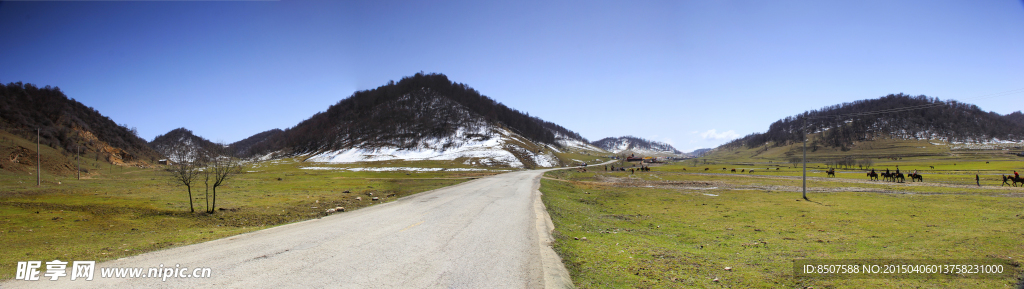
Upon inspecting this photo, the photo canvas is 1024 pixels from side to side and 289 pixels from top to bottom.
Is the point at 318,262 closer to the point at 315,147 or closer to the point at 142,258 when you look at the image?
the point at 142,258

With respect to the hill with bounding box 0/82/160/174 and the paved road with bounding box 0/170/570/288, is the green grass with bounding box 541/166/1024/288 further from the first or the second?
the hill with bounding box 0/82/160/174

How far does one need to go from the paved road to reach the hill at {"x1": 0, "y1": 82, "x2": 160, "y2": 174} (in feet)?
306

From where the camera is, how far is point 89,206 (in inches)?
827

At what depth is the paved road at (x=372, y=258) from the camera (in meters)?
7.90

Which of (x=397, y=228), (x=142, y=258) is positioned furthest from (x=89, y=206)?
(x=397, y=228)

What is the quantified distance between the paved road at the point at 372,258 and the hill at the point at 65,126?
306 feet

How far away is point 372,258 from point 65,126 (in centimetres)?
14483

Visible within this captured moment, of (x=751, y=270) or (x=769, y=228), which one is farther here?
(x=769, y=228)

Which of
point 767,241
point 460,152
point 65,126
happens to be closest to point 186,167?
point 767,241

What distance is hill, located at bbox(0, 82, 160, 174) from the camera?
77.5 meters

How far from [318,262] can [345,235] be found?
3.91m

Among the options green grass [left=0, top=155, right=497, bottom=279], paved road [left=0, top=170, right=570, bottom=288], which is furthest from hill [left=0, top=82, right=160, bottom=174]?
paved road [left=0, top=170, right=570, bottom=288]

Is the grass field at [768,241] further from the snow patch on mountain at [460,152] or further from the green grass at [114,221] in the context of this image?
the snow patch on mountain at [460,152]

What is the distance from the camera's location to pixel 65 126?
93.8m
